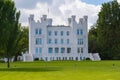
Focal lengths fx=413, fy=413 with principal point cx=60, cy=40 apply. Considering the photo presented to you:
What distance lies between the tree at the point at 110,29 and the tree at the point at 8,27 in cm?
5424

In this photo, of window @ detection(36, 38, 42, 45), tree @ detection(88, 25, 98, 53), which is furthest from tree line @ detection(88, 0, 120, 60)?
window @ detection(36, 38, 42, 45)

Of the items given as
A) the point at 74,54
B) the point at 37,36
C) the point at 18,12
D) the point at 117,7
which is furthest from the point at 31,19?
the point at 18,12

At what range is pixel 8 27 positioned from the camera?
181 ft

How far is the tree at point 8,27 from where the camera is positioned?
54659mm

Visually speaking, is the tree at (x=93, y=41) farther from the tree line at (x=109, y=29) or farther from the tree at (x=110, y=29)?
the tree at (x=110, y=29)

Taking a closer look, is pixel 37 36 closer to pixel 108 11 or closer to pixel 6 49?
pixel 108 11

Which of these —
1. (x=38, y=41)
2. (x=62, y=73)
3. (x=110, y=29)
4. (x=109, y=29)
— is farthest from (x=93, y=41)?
(x=62, y=73)

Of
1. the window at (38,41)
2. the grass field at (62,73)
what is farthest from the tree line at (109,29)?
the grass field at (62,73)

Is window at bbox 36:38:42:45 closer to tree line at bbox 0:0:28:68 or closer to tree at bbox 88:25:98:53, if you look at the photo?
tree at bbox 88:25:98:53

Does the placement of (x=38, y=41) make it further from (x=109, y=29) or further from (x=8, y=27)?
(x=8, y=27)

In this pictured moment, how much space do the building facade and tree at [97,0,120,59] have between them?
5.14m

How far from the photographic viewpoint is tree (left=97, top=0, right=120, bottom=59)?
113 metres

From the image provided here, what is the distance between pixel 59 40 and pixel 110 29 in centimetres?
1480

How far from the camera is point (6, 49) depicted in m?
60.7
